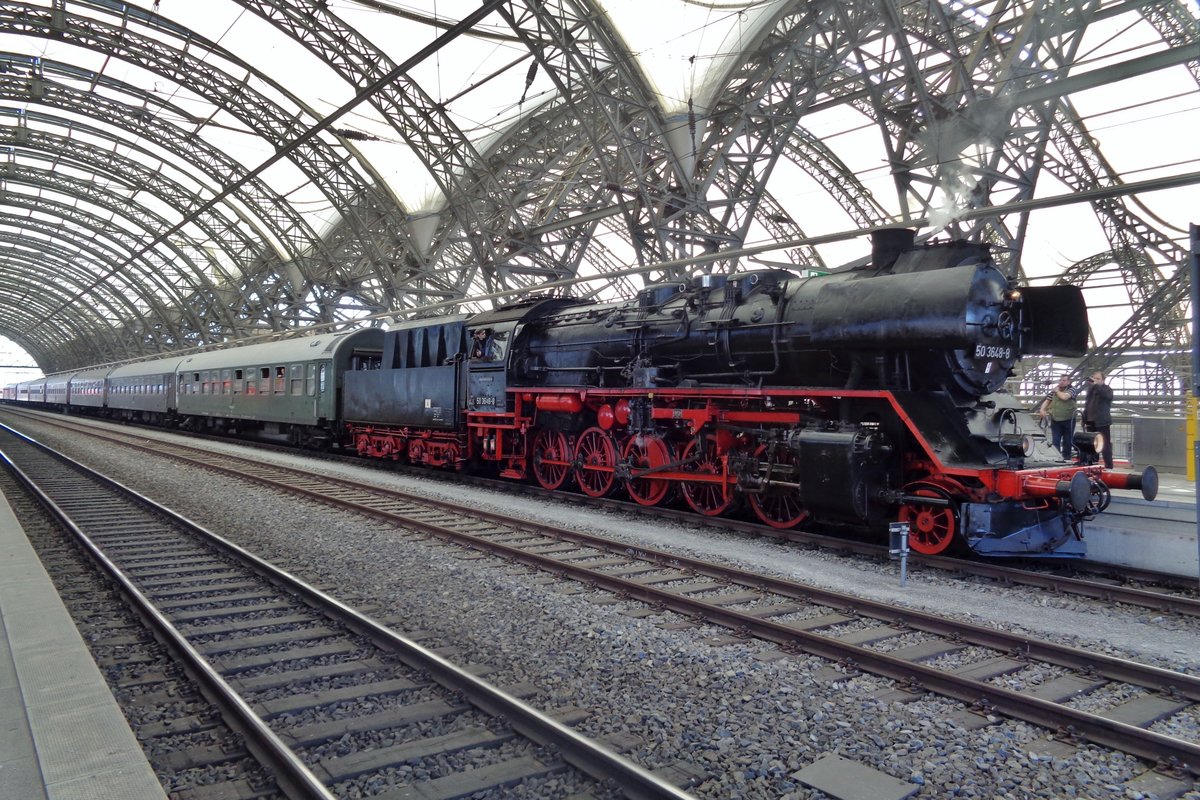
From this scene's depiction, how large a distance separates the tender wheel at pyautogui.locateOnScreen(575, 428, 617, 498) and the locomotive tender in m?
0.04

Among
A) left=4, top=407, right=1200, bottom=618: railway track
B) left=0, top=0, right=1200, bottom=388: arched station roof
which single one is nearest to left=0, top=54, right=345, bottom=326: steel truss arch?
left=0, top=0, right=1200, bottom=388: arched station roof

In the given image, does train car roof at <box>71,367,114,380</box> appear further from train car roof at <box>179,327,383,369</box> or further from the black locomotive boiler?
the black locomotive boiler

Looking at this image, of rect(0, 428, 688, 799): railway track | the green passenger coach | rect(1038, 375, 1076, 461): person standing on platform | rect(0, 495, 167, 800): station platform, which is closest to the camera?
rect(0, 495, 167, 800): station platform

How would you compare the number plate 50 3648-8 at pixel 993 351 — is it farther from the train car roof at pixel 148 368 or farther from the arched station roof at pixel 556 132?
the train car roof at pixel 148 368

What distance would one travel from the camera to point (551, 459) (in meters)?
13.4

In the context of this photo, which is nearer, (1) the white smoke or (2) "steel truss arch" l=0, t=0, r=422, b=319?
(1) the white smoke

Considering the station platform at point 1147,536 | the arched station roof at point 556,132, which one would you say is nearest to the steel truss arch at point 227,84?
the arched station roof at point 556,132

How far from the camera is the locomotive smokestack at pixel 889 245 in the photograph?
875cm

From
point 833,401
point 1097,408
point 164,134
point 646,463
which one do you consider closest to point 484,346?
point 646,463

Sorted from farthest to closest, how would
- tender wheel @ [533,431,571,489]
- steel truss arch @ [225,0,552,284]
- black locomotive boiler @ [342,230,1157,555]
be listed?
steel truss arch @ [225,0,552,284]
tender wheel @ [533,431,571,489]
black locomotive boiler @ [342,230,1157,555]

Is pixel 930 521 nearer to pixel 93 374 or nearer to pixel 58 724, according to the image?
pixel 58 724

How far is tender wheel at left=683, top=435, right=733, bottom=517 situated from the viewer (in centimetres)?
1016

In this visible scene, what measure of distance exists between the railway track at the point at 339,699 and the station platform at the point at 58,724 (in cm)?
58

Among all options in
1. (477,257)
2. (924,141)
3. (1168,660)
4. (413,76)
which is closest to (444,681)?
(1168,660)
